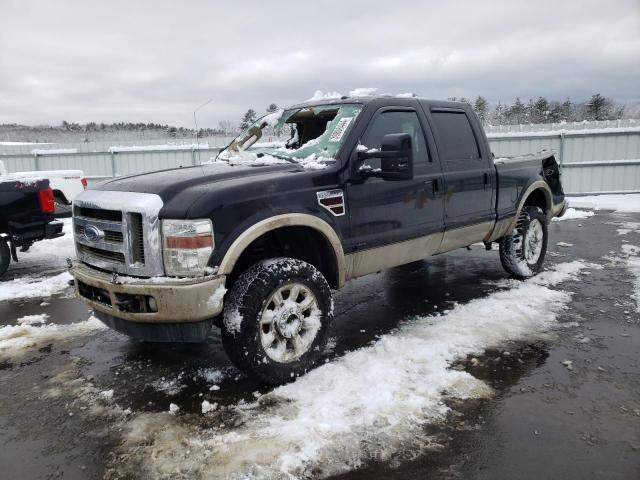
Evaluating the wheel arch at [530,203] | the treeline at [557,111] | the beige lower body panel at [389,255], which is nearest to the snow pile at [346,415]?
the beige lower body panel at [389,255]

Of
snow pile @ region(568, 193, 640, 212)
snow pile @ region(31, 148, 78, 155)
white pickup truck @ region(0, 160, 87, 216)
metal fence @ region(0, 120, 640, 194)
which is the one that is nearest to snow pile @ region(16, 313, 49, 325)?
white pickup truck @ region(0, 160, 87, 216)

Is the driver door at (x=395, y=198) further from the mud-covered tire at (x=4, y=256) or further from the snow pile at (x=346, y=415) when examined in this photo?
the mud-covered tire at (x=4, y=256)

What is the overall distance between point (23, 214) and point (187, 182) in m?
4.92

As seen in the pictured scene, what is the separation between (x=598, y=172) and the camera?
15.0 metres

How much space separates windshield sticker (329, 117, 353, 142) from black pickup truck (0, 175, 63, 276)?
5084 mm

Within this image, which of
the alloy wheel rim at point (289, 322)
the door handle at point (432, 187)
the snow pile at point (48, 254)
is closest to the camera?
the alloy wheel rim at point (289, 322)

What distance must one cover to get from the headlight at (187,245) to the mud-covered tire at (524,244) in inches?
163

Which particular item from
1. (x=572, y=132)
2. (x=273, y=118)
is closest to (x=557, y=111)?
(x=572, y=132)

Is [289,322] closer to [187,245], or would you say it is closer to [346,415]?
[346,415]

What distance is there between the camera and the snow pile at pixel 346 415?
8.40ft

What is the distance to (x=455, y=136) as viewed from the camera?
16.4ft

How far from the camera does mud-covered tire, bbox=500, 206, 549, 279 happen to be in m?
5.92

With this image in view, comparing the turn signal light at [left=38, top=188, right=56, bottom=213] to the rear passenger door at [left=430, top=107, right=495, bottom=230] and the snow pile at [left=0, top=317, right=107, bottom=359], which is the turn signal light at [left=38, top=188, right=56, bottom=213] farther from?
the rear passenger door at [left=430, top=107, right=495, bottom=230]

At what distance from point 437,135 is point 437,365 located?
7.45 ft
